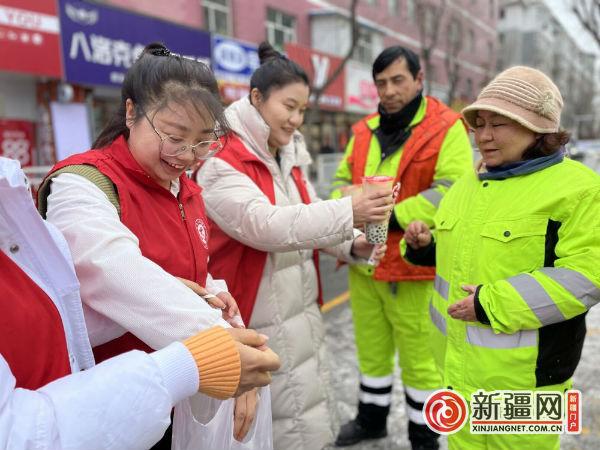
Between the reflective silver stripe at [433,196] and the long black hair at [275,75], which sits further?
the reflective silver stripe at [433,196]

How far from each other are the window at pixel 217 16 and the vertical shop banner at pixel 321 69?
1871mm

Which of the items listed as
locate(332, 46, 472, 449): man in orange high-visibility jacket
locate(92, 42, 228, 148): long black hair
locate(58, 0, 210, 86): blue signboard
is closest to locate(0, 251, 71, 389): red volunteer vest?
locate(92, 42, 228, 148): long black hair

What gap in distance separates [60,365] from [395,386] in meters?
2.66

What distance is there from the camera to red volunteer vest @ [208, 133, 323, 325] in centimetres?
195

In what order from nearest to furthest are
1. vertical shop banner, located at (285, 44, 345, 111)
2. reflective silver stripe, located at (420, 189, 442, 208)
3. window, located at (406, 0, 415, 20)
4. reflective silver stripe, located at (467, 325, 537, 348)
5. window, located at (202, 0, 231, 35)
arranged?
1. reflective silver stripe, located at (467, 325, 537, 348)
2. reflective silver stripe, located at (420, 189, 442, 208)
3. window, located at (202, 0, 231, 35)
4. vertical shop banner, located at (285, 44, 345, 111)
5. window, located at (406, 0, 415, 20)

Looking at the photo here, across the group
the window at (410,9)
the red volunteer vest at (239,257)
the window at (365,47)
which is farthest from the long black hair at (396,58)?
the window at (410,9)

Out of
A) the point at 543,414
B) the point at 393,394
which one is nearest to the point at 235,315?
the point at 543,414

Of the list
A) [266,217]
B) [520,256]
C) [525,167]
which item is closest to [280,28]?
[266,217]

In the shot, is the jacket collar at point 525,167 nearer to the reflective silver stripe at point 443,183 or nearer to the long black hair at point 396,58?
the reflective silver stripe at point 443,183

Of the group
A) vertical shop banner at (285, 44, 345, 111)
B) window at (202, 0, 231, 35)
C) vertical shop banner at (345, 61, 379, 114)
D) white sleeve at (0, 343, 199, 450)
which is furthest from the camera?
vertical shop banner at (345, 61, 379, 114)

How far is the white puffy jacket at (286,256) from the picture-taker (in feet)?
6.09

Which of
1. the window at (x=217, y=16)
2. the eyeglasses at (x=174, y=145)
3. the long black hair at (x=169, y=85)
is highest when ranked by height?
the window at (x=217, y=16)

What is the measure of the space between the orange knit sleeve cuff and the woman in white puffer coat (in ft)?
2.60

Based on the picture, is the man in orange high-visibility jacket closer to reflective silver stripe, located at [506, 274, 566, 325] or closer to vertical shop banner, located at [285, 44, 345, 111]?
reflective silver stripe, located at [506, 274, 566, 325]
